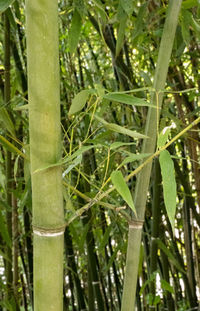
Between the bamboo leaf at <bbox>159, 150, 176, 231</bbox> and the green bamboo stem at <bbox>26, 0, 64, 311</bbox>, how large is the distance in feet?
0.48

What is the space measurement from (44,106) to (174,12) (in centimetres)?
37

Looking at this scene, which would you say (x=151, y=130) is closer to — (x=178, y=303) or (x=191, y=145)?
(x=191, y=145)

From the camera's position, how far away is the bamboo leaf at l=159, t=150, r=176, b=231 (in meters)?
0.63

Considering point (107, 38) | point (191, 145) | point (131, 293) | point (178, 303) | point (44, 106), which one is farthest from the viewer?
point (178, 303)

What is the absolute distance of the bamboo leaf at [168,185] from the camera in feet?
2.05

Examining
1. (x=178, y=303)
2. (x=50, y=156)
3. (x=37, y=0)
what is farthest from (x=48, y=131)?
(x=178, y=303)

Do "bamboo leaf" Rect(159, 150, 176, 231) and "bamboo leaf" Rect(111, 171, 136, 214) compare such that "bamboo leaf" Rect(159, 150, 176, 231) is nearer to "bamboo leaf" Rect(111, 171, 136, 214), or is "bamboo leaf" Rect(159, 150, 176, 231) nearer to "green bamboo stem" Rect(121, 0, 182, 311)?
"bamboo leaf" Rect(111, 171, 136, 214)

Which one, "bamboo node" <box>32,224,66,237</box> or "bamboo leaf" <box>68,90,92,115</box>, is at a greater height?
"bamboo leaf" <box>68,90,92,115</box>

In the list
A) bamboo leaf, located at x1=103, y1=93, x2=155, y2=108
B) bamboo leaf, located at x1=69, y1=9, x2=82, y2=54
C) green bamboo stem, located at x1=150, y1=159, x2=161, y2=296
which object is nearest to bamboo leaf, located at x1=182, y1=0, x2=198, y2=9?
bamboo leaf, located at x1=69, y1=9, x2=82, y2=54

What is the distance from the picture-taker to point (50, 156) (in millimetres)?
653

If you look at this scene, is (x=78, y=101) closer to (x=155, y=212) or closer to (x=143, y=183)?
(x=143, y=183)

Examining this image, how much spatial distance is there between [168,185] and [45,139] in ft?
0.59

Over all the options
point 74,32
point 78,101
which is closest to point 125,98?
point 78,101

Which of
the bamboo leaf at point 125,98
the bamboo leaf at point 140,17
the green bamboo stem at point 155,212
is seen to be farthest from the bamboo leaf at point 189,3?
the green bamboo stem at point 155,212
